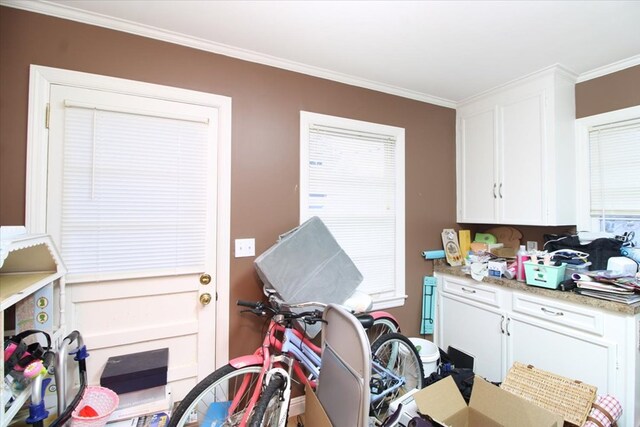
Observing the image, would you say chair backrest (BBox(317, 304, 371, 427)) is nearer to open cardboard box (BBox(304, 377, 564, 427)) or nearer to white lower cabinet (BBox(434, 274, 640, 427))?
open cardboard box (BBox(304, 377, 564, 427))

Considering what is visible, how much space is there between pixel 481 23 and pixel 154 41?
6.47ft

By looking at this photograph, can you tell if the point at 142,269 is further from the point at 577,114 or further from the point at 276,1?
the point at 577,114

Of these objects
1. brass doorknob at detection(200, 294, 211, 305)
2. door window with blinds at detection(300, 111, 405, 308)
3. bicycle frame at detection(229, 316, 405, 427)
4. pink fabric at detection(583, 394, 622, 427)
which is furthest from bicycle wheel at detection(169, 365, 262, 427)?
pink fabric at detection(583, 394, 622, 427)

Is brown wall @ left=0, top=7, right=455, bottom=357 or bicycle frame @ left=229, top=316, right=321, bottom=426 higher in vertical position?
brown wall @ left=0, top=7, right=455, bottom=357

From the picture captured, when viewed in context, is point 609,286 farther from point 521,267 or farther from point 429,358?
point 429,358

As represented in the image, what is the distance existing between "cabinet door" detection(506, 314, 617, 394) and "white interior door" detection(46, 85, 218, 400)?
2.18 metres

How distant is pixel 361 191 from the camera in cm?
246

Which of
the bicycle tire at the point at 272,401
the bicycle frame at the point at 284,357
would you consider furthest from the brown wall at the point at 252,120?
the bicycle tire at the point at 272,401

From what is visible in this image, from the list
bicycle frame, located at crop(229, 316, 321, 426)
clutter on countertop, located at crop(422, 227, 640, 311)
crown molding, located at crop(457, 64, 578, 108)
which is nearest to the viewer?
Answer: bicycle frame, located at crop(229, 316, 321, 426)

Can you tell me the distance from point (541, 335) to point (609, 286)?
1.75 ft

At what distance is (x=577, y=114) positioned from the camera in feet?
7.68

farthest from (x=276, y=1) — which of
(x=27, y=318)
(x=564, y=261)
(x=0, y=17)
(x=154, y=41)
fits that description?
(x=564, y=261)

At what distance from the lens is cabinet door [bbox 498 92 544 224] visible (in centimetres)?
230

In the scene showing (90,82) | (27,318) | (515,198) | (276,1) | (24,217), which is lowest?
(27,318)
